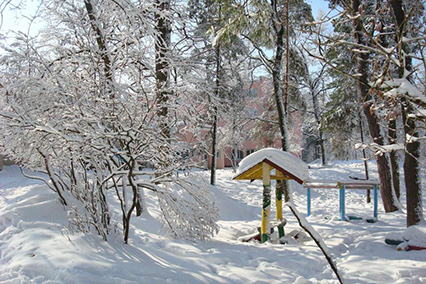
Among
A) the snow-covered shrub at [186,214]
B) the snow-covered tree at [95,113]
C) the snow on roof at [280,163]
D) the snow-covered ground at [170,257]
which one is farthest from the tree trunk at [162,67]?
the snow-covered ground at [170,257]

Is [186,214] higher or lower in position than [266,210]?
higher

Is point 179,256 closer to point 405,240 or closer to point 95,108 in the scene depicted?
point 95,108

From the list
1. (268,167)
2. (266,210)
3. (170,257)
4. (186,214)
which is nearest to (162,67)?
(268,167)

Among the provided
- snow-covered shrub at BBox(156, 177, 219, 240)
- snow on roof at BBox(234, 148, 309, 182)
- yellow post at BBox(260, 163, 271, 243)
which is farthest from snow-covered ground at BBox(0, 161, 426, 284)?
snow on roof at BBox(234, 148, 309, 182)

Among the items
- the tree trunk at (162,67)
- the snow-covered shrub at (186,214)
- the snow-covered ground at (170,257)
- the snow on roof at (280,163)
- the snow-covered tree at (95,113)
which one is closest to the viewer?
the snow-covered ground at (170,257)

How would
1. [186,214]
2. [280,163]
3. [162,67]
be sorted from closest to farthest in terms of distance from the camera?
[186,214]
[280,163]
[162,67]

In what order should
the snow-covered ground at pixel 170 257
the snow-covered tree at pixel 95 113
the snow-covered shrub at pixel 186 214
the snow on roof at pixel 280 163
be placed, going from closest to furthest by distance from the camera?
1. the snow-covered ground at pixel 170 257
2. the snow-covered tree at pixel 95 113
3. the snow-covered shrub at pixel 186 214
4. the snow on roof at pixel 280 163

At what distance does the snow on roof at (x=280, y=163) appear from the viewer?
714 cm

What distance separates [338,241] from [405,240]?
53.2 inches

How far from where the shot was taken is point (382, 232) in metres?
7.52

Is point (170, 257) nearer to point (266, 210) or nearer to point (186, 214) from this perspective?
point (186, 214)

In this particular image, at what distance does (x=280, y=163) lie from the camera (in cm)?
719

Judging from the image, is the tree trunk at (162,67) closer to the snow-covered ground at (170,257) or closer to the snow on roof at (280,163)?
the snow on roof at (280,163)

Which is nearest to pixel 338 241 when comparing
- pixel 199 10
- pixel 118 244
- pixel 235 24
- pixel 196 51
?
pixel 118 244
